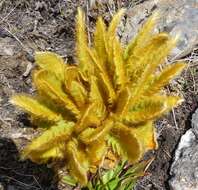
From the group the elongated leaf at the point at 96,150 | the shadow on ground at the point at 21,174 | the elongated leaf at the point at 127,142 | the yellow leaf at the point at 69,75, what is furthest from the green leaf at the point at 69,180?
the yellow leaf at the point at 69,75

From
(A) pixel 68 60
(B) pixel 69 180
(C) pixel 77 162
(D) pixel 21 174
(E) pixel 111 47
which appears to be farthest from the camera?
(A) pixel 68 60

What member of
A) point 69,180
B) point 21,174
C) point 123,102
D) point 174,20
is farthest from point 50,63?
point 174,20

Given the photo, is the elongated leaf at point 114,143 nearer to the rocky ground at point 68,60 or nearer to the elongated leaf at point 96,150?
the elongated leaf at point 96,150

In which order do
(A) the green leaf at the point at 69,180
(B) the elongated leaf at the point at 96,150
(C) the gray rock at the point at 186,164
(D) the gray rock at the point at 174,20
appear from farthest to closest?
(D) the gray rock at the point at 174,20, (C) the gray rock at the point at 186,164, (A) the green leaf at the point at 69,180, (B) the elongated leaf at the point at 96,150

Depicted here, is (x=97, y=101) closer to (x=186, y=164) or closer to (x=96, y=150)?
(x=96, y=150)

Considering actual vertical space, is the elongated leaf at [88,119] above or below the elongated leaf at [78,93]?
below

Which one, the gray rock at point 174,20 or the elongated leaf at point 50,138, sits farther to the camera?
the gray rock at point 174,20
